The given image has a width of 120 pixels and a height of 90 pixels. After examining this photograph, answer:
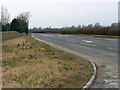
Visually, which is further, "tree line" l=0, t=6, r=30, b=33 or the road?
"tree line" l=0, t=6, r=30, b=33

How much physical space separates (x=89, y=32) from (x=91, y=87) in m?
50.9

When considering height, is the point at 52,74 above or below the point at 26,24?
below

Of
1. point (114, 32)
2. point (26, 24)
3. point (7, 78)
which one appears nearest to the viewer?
point (7, 78)

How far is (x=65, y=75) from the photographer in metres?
6.64

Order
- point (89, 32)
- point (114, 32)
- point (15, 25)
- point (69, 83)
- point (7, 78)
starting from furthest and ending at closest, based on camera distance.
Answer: point (15, 25), point (89, 32), point (114, 32), point (7, 78), point (69, 83)

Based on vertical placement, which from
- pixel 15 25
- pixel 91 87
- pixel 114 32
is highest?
pixel 15 25

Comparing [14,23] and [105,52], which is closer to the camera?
[105,52]

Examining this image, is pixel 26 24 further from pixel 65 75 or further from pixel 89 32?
pixel 65 75

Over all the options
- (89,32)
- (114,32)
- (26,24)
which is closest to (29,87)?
(114,32)

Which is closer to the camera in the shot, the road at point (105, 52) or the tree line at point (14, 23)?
the road at point (105, 52)

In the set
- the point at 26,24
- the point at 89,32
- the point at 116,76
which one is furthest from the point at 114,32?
the point at 26,24

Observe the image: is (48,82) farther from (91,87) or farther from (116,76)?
(116,76)

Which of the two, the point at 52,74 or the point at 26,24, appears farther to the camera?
the point at 26,24

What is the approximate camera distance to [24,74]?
705cm
